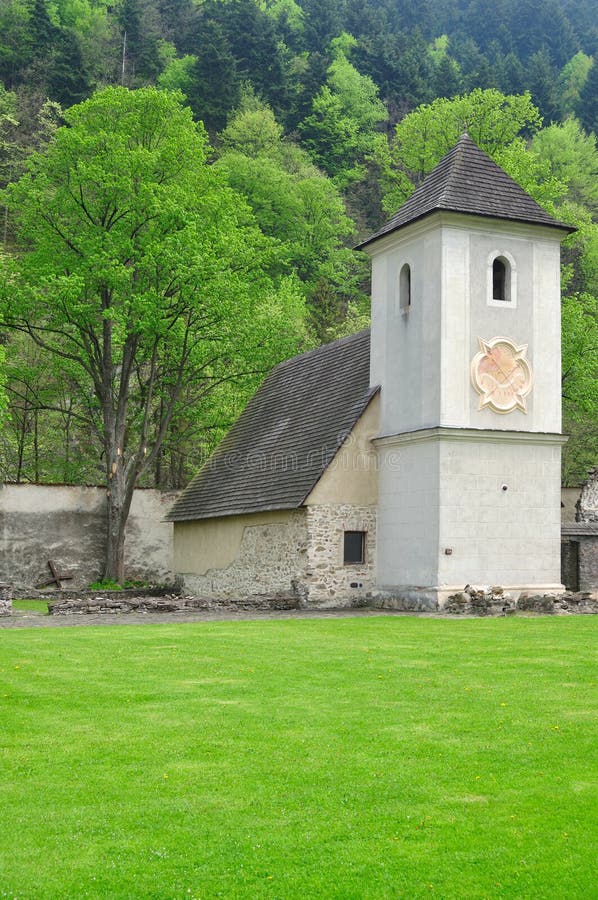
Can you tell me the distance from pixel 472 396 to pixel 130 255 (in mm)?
11550

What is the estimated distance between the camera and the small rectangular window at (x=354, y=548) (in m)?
24.3

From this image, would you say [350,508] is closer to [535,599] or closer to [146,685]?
[535,599]

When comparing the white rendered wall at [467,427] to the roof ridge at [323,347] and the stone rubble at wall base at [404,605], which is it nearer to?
the stone rubble at wall base at [404,605]

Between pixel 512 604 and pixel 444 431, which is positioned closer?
pixel 512 604

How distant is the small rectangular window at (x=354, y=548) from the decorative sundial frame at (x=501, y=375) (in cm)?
450

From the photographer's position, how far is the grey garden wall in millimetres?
30094

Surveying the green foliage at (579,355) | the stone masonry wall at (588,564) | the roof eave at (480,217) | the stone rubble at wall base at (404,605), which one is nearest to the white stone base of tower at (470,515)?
the stone rubble at wall base at (404,605)

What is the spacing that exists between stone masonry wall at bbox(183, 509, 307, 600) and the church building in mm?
69

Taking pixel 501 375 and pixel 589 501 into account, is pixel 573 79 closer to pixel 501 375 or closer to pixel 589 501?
pixel 589 501

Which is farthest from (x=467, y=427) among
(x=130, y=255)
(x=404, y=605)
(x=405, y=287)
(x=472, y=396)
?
(x=130, y=255)

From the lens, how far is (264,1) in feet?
249

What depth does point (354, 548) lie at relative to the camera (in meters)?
24.4

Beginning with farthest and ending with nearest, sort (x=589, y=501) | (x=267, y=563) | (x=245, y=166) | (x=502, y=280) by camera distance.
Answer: (x=245, y=166) < (x=589, y=501) < (x=267, y=563) < (x=502, y=280)

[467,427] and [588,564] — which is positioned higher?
[467,427]
